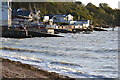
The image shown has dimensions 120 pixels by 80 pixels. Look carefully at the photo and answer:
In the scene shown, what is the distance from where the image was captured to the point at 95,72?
12.7 meters

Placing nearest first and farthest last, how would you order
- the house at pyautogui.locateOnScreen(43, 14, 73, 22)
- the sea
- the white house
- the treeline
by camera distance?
the sea, the white house, the house at pyautogui.locateOnScreen(43, 14, 73, 22), the treeline

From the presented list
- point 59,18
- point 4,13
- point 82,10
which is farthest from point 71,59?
point 82,10

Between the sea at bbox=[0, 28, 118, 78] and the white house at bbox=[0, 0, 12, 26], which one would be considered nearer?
the sea at bbox=[0, 28, 118, 78]

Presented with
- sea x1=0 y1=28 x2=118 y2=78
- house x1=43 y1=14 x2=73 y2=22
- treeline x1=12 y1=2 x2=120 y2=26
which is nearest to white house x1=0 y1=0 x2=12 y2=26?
sea x1=0 y1=28 x2=118 y2=78

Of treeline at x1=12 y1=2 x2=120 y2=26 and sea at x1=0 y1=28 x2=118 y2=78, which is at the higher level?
treeline at x1=12 y1=2 x2=120 y2=26

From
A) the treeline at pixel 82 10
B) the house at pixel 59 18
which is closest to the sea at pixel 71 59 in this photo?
the house at pixel 59 18

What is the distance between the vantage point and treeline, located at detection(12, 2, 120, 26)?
108438 mm

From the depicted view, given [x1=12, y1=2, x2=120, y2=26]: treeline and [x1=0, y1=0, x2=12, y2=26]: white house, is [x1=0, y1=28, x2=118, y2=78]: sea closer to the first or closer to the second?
[x1=0, y1=0, x2=12, y2=26]: white house

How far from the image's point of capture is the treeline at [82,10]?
108 meters

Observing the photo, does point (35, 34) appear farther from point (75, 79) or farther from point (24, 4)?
point (24, 4)

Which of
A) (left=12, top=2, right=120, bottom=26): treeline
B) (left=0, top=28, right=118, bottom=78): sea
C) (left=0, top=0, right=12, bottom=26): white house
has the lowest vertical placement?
(left=0, top=28, right=118, bottom=78): sea

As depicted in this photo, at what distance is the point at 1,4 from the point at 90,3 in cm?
13005

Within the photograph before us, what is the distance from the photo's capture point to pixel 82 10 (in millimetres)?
134500

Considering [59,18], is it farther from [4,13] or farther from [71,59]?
[71,59]
